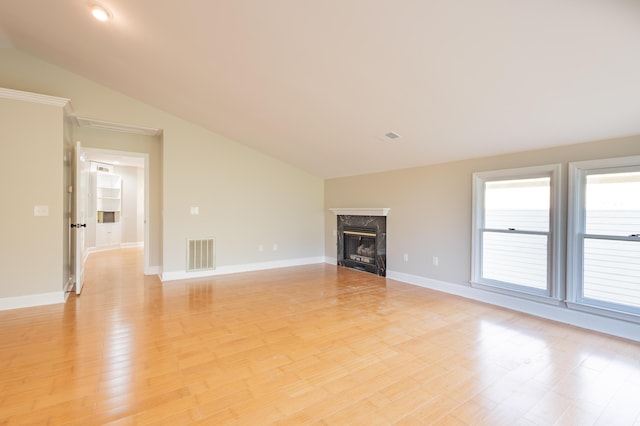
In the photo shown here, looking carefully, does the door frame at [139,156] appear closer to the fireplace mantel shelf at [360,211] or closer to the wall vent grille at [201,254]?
the wall vent grille at [201,254]

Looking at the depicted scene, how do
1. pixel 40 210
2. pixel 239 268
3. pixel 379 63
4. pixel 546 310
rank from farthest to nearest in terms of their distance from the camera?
pixel 239 268 < pixel 40 210 < pixel 546 310 < pixel 379 63

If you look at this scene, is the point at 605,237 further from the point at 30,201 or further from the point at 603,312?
the point at 30,201

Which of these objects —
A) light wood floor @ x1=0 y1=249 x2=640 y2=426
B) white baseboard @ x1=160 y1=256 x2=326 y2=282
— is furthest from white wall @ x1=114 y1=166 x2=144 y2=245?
light wood floor @ x1=0 y1=249 x2=640 y2=426

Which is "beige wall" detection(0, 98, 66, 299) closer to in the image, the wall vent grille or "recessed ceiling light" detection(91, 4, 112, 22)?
"recessed ceiling light" detection(91, 4, 112, 22)

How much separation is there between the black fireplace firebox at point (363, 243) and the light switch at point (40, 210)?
459 cm

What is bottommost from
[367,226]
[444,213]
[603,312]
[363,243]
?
[603,312]

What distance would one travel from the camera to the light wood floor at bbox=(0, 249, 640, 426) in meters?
1.70

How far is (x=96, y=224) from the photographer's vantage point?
8.14m

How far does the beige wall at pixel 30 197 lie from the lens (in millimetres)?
3412

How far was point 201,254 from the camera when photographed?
202 inches

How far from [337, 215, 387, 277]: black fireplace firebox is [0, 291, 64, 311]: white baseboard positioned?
448 cm

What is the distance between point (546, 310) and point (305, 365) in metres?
2.81

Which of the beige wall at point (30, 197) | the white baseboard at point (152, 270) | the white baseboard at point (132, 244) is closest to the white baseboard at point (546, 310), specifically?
the white baseboard at point (152, 270)

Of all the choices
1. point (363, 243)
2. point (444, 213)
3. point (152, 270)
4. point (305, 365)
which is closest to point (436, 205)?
point (444, 213)
